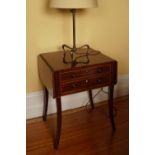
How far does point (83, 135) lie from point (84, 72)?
1.89 ft

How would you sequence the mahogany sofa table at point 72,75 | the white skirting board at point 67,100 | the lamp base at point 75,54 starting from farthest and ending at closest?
1. the white skirting board at point 67,100
2. the lamp base at point 75,54
3. the mahogany sofa table at point 72,75

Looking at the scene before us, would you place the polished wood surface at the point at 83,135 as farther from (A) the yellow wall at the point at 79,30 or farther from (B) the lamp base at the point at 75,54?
(B) the lamp base at the point at 75,54

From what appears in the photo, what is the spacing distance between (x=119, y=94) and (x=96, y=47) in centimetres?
65

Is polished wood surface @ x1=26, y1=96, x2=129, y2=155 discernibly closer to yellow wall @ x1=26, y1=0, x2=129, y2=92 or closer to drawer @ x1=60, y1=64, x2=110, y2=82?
yellow wall @ x1=26, y1=0, x2=129, y2=92

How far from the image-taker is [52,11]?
7.48ft

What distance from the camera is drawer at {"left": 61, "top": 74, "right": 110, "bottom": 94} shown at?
1911 mm

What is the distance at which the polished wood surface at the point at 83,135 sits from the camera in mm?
1942

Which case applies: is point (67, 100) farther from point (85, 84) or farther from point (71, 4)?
point (71, 4)

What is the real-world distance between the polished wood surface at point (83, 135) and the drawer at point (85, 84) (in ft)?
1.45

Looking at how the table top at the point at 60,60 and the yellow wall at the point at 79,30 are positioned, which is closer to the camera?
the table top at the point at 60,60

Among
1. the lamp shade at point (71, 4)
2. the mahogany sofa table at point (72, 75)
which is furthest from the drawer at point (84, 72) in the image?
the lamp shade at point (71, 4)
